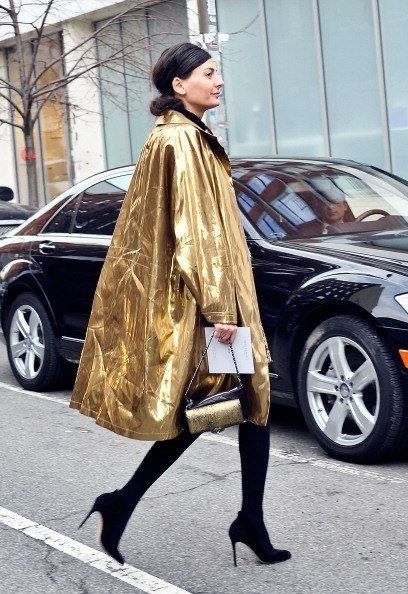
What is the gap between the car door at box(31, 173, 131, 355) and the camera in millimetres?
7090

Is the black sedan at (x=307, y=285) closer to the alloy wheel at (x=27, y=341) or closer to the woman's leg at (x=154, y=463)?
the alloy wheel at (x=27, y=341)

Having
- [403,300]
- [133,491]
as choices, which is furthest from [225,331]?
[403,300]

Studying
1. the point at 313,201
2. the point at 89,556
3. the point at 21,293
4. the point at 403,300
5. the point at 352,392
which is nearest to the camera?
the point at 89,556

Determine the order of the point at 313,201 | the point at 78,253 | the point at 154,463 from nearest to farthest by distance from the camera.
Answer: the point at 154,463, the point at 313,201, the point at 78,253

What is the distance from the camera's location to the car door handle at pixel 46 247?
7.54m

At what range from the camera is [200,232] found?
372 centimetres

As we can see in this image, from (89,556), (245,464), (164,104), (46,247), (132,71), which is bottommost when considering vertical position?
(89,556)

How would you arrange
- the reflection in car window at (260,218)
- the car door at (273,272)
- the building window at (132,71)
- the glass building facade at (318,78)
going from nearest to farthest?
the car door at (273,272)
the reflection in car window at (260,218)
the glass building facade at (318,78)
the building window at (132,71)

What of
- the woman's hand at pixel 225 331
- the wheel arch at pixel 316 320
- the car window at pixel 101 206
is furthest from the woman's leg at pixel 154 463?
the car window at pixel 101 206

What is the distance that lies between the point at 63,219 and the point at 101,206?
445 mm

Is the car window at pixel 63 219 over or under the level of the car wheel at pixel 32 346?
over

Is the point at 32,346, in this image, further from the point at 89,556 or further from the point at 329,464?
the point at 89,556

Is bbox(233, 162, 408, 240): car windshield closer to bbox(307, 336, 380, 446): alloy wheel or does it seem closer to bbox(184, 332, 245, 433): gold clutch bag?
bbox(307, 336, 380, 446): alloy wheel

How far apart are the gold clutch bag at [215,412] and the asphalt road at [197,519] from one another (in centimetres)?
58
